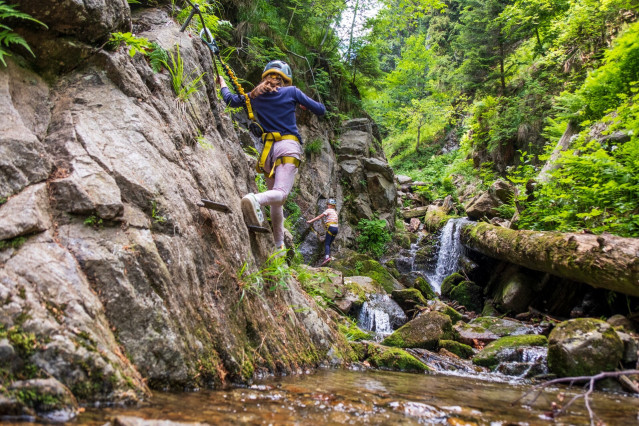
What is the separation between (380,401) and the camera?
286 centimetres

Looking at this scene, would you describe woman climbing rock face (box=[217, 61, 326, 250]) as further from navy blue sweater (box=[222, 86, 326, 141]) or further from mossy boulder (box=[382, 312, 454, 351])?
mossy boulder (box=[382, 312, 454, 351])

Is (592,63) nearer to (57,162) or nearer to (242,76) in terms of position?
(242,76)

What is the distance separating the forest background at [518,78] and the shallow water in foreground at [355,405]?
348 cm

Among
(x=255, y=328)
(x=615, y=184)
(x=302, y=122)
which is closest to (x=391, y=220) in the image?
(x=302, y=122)

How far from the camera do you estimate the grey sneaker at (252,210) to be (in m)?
4.27

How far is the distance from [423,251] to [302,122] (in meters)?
7.58

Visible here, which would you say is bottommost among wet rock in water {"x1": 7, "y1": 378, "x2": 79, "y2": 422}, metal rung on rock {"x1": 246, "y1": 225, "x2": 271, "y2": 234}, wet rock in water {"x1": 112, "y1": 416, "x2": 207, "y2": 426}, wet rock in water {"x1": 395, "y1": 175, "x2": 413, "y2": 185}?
wet rock in water {"x1": 112, "y1": 416, "x2": 207, "y2": 426}

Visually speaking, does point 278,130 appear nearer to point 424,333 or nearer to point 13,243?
point 13,243

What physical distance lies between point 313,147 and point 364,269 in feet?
18.6

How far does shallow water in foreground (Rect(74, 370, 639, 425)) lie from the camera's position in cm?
207

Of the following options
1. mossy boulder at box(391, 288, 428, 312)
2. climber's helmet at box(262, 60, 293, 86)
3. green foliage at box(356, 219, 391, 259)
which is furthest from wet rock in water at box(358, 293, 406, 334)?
climber's helmet at box(262, 60, 293, 86)

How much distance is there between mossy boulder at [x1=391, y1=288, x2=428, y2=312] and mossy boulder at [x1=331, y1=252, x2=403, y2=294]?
6.66ft

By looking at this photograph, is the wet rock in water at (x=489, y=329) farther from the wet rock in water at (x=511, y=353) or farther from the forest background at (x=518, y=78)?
the forest background at (x=518, y=78)

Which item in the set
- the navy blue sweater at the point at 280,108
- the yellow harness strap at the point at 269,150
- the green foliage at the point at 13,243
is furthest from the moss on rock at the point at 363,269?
the green foliage at the point at 13,243
